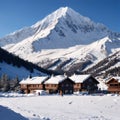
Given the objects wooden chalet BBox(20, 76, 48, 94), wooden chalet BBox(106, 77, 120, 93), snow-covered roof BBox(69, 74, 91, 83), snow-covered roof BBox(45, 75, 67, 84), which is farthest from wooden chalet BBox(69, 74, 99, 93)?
wooden chalet BBox(20, 76, 48, 94)

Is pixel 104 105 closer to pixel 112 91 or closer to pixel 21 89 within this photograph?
pixel 112 91

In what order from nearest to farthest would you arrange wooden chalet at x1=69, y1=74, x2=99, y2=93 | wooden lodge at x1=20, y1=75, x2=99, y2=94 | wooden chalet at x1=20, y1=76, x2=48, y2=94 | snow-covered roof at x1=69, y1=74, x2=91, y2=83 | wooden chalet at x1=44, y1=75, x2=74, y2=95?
wooden chalet at x1=44, y1=75, x2=74, y2=95, wooden lodge at x1=20, y1=75, x2=99, y2=94, wooden chalet at x1=69, y1=74, x2=99, y2=93, snow-covered roof at x1=69, y1=74, x2=91, y2=83, wooden chalet at x1=20, y1=76, x2=48, y2=94

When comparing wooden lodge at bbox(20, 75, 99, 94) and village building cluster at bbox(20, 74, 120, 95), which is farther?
wooden lodge at bbox(20, 75, 99, 94)

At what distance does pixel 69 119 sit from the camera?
39.9 metres

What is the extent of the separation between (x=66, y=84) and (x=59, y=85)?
3237 mm

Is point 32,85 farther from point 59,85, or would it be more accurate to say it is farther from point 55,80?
point 59,85

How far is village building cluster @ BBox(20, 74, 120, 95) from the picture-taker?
126 m

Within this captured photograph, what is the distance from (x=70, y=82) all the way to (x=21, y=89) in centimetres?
2231

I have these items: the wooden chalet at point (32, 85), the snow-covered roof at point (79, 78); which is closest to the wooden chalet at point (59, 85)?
the wooden chalet at point (32, 85)

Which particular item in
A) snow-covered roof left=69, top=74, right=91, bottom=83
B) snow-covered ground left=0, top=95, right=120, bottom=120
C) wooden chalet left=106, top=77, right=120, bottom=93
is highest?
snow-covered roof left=69, top=74, right=91, bottom=83

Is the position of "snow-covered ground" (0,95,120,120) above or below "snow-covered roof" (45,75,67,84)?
below

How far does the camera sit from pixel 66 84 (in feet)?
423

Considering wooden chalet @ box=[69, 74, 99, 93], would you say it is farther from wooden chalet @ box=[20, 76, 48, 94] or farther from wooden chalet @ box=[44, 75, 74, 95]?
wooden chalet @ box=[20, 76, 48, 94]

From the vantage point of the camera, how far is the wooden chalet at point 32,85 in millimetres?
133625
